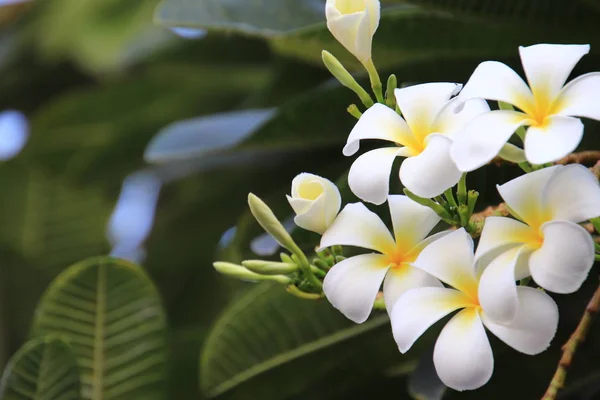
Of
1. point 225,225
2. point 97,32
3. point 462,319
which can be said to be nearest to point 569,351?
point 462,319

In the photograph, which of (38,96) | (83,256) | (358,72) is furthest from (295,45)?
(38,96)

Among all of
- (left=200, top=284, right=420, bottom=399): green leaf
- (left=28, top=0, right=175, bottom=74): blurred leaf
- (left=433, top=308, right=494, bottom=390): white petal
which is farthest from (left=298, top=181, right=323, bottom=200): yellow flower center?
(left=28, top=0, right=175, bottom=74): blurred leaf

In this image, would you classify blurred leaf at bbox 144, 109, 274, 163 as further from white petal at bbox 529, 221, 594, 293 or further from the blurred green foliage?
white petal at bbox 529, 221, 594, 293

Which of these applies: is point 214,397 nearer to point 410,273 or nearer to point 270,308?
point 270,308

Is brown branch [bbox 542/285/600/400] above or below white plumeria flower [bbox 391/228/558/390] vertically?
below

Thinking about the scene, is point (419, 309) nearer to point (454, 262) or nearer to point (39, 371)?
point (454, 262)

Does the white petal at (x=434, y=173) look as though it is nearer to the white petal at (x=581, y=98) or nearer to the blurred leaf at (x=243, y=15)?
the white petal at (x=581, y=98)
